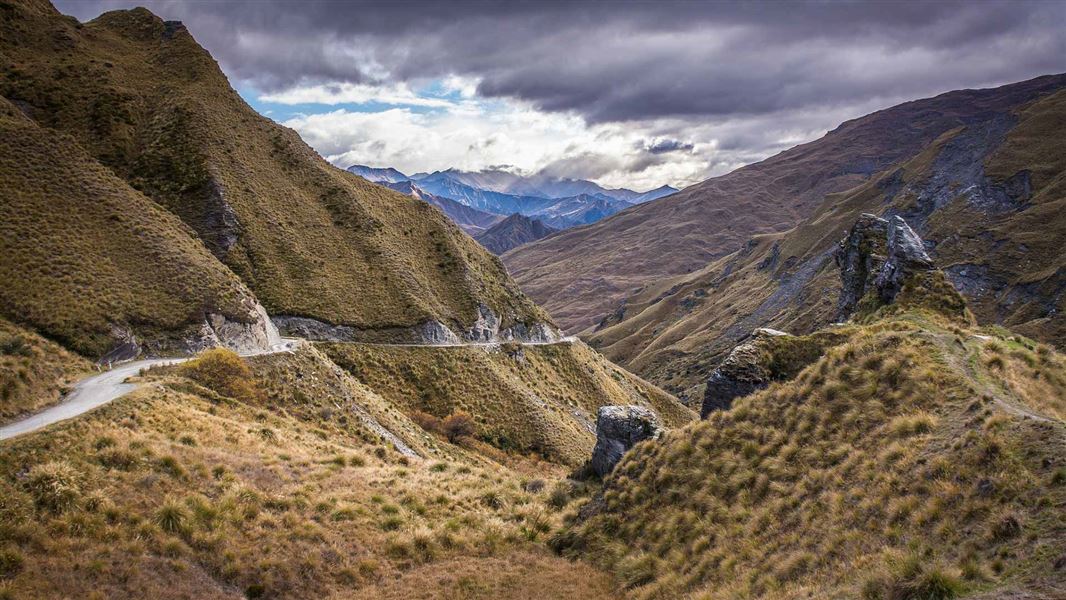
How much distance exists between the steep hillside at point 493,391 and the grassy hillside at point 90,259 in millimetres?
17109

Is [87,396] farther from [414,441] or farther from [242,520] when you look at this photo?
[414,441]

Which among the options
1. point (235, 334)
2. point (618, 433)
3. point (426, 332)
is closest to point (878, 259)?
point (618, 433)

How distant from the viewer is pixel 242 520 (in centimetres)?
1880

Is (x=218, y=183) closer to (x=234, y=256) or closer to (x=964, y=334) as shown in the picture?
(x=234, y=256)

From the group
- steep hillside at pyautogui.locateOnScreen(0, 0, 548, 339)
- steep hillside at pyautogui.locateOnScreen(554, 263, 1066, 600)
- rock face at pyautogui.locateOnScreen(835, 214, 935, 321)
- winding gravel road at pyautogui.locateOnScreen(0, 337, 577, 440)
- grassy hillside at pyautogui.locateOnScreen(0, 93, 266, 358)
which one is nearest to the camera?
steep hillside at pyautogui.locateOnScreen(554, 263, 1066, 600)

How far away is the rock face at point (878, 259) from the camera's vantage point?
32.6 meters

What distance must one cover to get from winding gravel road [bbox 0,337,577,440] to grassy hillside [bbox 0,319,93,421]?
788 mm

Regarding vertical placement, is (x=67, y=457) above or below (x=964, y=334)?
above

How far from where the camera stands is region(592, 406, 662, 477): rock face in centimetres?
2825

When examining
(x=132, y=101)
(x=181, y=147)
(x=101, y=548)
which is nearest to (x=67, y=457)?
(x=101, y=548)

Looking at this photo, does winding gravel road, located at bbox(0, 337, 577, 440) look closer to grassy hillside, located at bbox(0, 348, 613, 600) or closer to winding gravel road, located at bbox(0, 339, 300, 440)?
winding gravel road, located at bbox(0, 339, 300, 440)

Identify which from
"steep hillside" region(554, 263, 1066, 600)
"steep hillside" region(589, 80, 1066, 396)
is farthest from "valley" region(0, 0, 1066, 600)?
"steep hillside" region(589, 80, 1066, 396)

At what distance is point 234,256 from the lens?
232ft

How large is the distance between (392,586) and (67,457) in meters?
11.6
